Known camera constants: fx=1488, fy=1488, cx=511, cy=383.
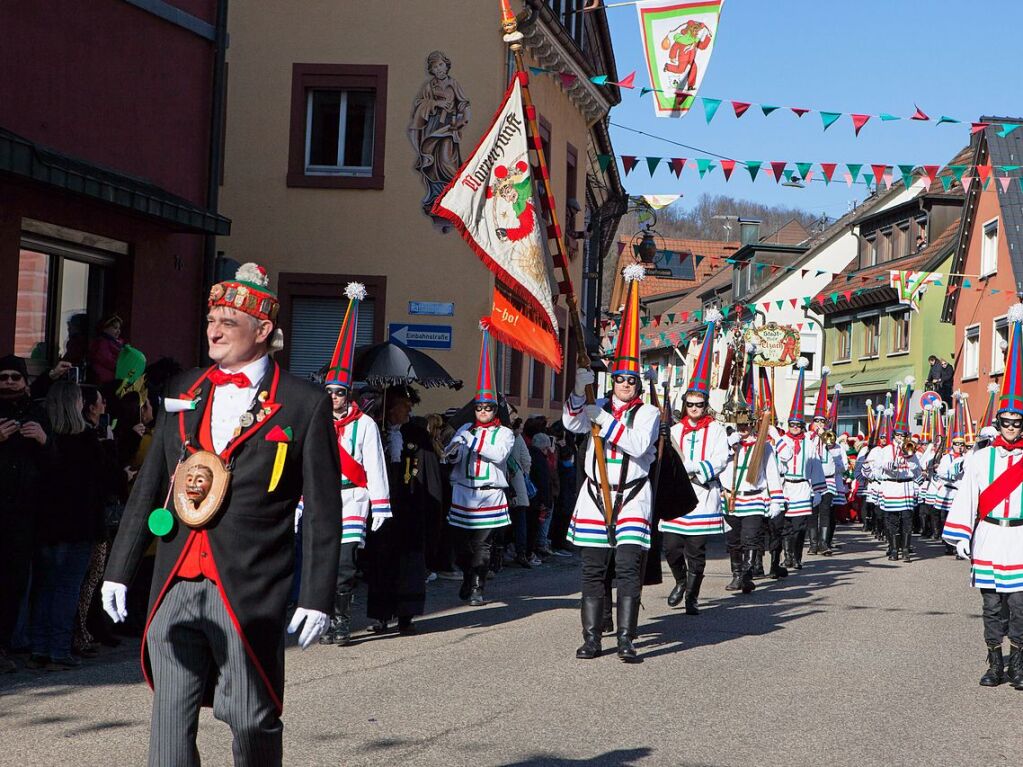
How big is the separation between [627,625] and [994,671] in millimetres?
2444

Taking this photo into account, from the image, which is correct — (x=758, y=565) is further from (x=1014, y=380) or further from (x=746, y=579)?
(x=1014, y=380)

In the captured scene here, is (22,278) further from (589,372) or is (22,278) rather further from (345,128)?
(345,128)

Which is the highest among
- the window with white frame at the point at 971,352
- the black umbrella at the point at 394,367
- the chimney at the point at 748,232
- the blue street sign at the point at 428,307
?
the chimney at the point at 748,232

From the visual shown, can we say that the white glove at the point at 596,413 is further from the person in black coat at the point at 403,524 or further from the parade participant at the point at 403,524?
the person in black coat at the point at 403,524

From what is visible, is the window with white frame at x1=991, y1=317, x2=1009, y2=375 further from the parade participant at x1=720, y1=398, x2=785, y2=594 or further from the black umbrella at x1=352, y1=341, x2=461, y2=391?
the black umbrella at x1=352, y1=341, x2=461, y2=391

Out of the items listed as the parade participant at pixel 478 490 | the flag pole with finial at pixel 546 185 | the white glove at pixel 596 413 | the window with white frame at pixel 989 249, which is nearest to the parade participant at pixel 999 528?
the white glove at pixel 596 413

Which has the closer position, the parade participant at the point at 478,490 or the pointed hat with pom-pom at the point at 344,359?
the pointed hat with pom-pom at the point at 344,359

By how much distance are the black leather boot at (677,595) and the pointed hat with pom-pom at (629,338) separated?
14.8 feet

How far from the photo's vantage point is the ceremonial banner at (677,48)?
15.6m

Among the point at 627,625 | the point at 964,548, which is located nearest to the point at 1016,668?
the point at 964,548

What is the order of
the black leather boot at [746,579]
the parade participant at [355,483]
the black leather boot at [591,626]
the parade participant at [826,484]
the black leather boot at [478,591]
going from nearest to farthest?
1. the black leather boot at [591,626]
2. the parade participant at [355,483]
3. the black leather boot at [478,591]
4. the black leather boot at [746,579]
5. the parade participant at [826,484]

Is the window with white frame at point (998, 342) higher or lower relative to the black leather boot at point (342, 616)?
higher

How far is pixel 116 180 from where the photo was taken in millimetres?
14188

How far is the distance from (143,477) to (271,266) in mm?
17805
